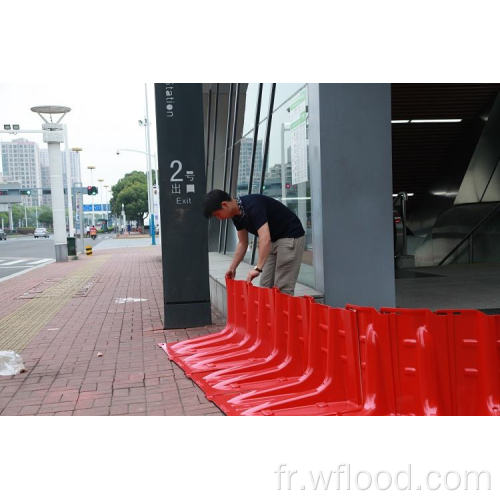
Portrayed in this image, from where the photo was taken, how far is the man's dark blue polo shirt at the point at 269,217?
5676mm

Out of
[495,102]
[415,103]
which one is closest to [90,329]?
Result: [415,103]

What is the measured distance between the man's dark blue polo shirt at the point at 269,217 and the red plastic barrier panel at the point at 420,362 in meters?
2.29

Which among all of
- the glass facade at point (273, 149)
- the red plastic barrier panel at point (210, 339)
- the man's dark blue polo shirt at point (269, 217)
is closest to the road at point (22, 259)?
the glass facade at point (273, 149)

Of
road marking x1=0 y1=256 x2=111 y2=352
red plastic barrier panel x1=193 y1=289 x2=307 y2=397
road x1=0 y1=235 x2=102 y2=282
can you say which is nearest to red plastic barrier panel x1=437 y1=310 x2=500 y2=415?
red plastic barrier panel x1=193 y1=289 x2=307 y2=397

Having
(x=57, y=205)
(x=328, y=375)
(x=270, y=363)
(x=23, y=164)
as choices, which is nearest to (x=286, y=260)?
(x=270, y=363)

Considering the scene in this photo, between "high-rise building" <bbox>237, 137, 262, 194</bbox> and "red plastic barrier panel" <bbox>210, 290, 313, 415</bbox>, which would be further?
"high-rise building" <bbox>237, 137, 262, 194</bbox>

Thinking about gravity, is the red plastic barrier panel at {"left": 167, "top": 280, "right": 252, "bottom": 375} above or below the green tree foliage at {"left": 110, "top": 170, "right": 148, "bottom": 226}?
below

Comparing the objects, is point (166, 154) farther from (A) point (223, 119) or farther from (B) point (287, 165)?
(A) point (223, 119)

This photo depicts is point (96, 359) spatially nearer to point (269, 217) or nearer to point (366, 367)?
point (269, 217)

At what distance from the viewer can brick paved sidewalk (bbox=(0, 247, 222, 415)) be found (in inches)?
175

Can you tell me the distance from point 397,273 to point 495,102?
4.81 meters

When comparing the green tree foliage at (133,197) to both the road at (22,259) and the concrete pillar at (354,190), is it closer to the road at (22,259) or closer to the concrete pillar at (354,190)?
the road at (22,259)

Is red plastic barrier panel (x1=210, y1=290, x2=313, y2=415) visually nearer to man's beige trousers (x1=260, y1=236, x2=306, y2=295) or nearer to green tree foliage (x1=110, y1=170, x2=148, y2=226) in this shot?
man's beige trousers (x1=260, y1=236, x2=306, y2=295)

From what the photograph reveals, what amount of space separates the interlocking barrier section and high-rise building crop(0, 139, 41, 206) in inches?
5451
